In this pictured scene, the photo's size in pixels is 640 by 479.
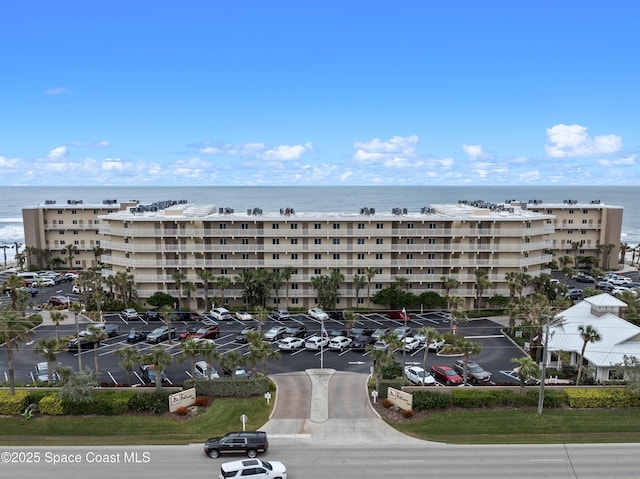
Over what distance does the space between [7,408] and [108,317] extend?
28.8 meters

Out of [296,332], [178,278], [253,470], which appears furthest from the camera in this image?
[178,278]

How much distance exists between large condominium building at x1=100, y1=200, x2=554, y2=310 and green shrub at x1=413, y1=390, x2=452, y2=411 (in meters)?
31.6

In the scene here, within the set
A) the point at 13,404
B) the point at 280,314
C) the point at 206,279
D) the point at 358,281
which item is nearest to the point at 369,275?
the point at 358,281

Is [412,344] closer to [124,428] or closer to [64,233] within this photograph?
[124,428]

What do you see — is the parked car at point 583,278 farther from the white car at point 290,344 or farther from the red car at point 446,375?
the white car at point 290,344

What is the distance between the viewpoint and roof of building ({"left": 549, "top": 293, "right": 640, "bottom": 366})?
4419 centimetres

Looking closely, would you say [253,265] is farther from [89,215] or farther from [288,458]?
[89,215]

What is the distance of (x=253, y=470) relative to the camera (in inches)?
1069

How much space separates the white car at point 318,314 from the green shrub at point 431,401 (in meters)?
26.4

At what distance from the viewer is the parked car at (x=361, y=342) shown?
52675mm

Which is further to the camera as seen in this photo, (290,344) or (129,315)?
(129,315)

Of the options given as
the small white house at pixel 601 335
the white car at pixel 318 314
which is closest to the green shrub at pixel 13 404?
the white car at pixel 318 314

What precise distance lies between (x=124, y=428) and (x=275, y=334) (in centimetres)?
2340

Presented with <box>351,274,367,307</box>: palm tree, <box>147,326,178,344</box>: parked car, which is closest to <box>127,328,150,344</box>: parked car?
<box>147,326,178,344</box>: parked car
